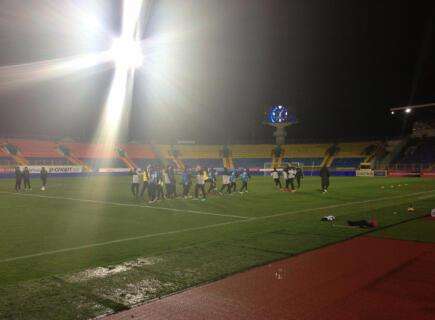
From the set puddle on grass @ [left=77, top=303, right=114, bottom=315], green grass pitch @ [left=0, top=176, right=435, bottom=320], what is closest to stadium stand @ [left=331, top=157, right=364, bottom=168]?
green grass pitch @ [left=0, top=176, right=435, bottom=320]

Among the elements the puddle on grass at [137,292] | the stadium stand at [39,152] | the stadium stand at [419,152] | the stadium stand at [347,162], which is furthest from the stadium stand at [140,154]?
the puddle on grass at [137,292]

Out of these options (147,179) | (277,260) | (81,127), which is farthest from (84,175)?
(277,260)

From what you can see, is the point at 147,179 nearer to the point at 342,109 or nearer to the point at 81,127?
the point at 342,109

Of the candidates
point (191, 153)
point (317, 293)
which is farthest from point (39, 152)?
point (317, 293)

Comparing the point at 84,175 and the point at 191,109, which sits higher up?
the point at 191,109

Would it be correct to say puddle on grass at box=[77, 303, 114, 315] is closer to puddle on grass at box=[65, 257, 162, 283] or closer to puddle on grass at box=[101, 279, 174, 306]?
puddle on grass at box=[101, 279, 174, 306]

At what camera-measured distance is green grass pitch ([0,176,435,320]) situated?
241 inches

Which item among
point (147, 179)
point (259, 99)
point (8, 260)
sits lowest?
point (8, 260)

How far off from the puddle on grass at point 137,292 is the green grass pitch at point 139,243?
2cm

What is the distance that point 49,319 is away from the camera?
5.15 metres

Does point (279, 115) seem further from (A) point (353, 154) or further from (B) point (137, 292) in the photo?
(B) point (137, 292)

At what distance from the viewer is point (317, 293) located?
244 inches

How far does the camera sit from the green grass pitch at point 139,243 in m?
6.12

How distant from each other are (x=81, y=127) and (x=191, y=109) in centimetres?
1956
